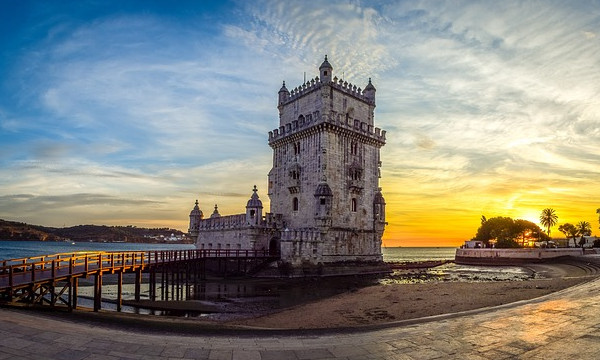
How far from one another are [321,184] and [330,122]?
693cm

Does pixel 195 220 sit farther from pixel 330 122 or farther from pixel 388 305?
pixel 388 305

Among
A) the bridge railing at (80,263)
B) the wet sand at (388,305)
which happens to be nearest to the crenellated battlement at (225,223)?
the bridge railing at (80,263)

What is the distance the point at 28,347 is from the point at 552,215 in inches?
4124

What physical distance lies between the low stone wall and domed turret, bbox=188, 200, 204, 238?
49115mm

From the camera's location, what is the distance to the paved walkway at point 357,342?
8.18m

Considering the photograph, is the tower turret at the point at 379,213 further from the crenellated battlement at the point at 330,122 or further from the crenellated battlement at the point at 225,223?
the crenellated battlement at the point at 225,223

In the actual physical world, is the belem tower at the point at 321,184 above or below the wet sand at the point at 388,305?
above

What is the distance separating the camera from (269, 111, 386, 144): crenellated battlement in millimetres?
43719

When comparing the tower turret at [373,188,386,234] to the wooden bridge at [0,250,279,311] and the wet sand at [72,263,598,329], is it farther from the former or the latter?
the wet sand at [72,263,598,329]

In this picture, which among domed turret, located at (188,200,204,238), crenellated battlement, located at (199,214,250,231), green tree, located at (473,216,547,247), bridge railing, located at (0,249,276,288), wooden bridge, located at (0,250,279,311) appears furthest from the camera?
green tree, located at (473,216,547,247)

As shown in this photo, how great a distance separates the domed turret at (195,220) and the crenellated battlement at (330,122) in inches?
687

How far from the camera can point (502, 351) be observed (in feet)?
27.9

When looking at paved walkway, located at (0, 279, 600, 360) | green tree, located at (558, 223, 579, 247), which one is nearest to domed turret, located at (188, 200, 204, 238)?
paved walkway, located at (0, 279, 600, 360)

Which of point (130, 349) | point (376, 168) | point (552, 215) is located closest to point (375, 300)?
point (130, 349)
